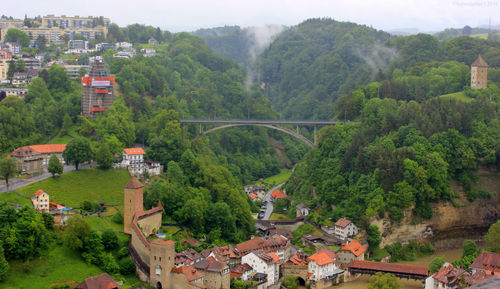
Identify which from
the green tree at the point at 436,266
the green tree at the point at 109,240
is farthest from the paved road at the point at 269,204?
the green tree at the point at 109,240

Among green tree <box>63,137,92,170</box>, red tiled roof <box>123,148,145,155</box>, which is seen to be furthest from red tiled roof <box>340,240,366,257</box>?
green tree <box>63,137,92,170</box>

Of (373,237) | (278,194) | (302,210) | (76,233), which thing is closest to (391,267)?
(373,237)

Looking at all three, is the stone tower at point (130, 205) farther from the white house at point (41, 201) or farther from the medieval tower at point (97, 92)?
the medieval tower at point (97, 92)

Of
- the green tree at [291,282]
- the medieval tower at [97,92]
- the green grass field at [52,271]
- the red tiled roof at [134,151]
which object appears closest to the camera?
the green grass field at [52,271]

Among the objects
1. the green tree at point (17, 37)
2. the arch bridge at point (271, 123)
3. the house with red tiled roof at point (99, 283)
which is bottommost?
the house with red tiled roof at point (99, 283)

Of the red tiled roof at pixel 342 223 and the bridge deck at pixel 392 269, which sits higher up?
the red tiled roof at pixel 342 223

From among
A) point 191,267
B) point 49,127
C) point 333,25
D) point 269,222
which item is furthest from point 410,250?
point 333,25

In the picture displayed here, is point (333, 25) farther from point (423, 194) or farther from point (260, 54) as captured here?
point (423, 194)

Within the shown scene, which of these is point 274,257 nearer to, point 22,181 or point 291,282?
point 291,282
